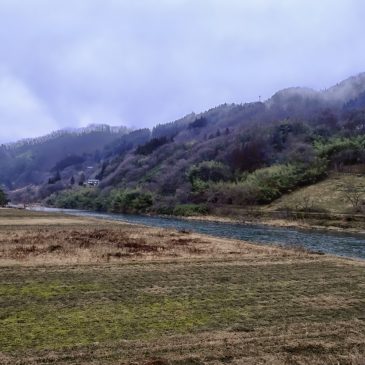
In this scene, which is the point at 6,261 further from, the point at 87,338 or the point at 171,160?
the point at 171,160

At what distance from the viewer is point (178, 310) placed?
12117 mm

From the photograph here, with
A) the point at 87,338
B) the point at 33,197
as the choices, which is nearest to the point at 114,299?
the point at 87,338

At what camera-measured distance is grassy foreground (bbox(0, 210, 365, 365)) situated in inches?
354

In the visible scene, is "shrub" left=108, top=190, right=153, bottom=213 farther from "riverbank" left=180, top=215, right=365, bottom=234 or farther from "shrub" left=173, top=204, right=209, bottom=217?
"riverbank" left=180, top=215, right=365, bottom=234

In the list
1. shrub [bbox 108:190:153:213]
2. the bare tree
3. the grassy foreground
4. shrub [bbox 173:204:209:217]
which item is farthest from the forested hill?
the grassy foreground

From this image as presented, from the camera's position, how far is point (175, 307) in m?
12.4

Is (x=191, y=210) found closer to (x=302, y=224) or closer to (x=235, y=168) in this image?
(x=302, y=224)

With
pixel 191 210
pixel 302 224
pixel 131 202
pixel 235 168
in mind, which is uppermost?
pixel 235 168

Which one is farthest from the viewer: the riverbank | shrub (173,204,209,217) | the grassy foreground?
shrub (173,204,209,217)

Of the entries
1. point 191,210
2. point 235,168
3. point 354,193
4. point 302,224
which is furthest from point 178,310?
point 235,168

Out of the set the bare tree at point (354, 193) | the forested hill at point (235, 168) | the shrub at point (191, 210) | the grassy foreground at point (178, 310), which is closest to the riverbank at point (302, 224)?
the bare tree at point (354, 193)

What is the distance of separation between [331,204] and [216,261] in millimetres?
46798

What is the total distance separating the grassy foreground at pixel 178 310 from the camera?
29.5ft

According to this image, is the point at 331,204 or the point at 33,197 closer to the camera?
the point at 331,204
